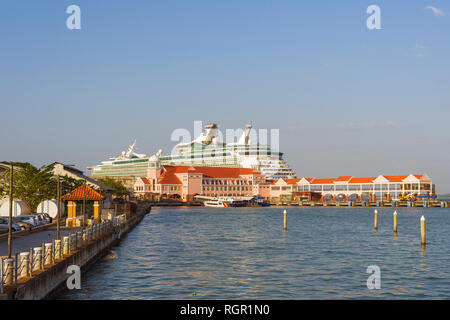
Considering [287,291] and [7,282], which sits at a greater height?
[7,282]

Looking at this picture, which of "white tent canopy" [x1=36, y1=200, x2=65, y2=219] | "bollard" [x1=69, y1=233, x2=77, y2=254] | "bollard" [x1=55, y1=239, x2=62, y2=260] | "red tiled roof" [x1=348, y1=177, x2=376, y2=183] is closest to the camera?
Answer: "bollard" [x1=55, y1=239, x2=62, y2=260]

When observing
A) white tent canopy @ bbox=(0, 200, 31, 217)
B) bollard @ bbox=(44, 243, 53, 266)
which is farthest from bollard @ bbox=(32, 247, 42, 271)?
white tent canopy @ bbox=(0, 200, 31, 217)

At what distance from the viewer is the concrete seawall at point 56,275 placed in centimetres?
1718

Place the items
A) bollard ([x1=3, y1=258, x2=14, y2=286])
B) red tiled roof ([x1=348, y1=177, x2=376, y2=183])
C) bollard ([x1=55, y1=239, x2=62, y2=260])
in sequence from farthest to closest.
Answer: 1. red tiled roof ([x1=348, y1=177, x2=376, y2=183])
2. bollard ([x1=55, y1=239, x2=62, y2=260])
3. bollard ([x1=3, y1=258, x2=14, y2=286])

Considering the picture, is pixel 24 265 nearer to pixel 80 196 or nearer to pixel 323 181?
pixel 80 196

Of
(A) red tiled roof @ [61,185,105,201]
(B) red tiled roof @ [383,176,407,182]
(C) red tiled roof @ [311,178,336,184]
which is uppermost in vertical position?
(B) red tiled roof @ [383,176,407,182]

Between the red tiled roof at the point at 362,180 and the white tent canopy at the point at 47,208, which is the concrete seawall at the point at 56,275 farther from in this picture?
the red tiled roof at the point at 362,180

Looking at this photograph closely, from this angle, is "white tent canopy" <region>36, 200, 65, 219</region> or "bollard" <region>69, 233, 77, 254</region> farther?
"white tent canopy" <region>36, 200, 65, 219</region>

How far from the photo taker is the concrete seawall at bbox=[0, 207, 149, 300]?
56.4 feet

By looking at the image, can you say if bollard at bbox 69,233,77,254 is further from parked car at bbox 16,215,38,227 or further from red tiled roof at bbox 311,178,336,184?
red tiled roof at bbox 311,178,336,184
